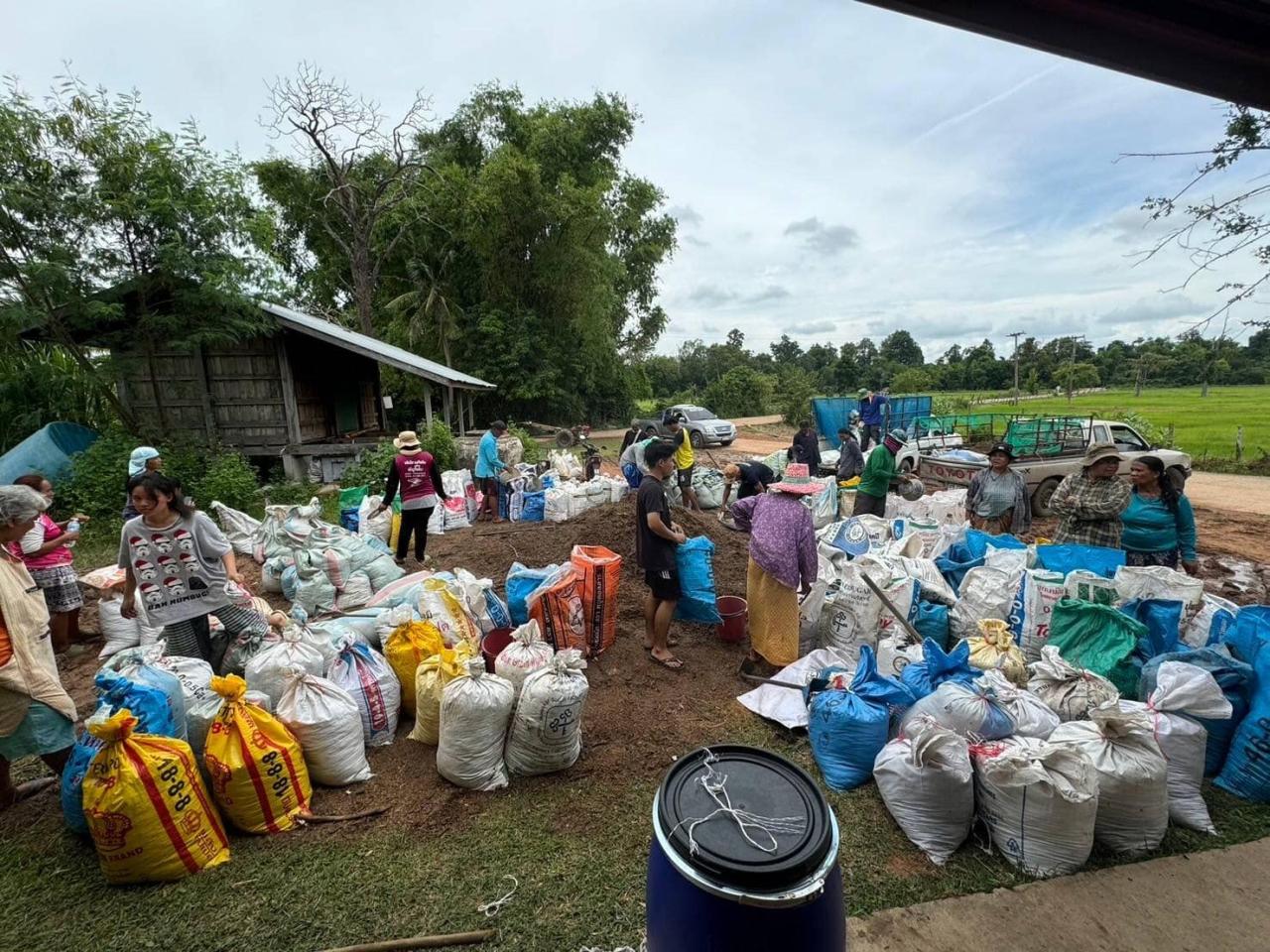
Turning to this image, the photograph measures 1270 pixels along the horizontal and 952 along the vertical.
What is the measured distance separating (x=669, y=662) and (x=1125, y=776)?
2390 mm

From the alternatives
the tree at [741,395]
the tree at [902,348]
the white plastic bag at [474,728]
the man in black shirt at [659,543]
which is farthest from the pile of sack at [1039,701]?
the tree at [902,348]

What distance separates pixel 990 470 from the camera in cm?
531

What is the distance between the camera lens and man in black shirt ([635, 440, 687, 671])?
3682 millimetres

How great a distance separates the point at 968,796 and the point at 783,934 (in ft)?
5.06

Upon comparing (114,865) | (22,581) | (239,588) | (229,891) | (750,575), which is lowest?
(229,891)

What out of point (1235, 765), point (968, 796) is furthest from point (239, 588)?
point (1235, 765)

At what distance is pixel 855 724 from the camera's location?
8.60 ft

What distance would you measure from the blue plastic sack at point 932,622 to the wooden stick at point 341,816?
329cm

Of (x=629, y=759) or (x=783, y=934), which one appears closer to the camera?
(x=783, y=934)

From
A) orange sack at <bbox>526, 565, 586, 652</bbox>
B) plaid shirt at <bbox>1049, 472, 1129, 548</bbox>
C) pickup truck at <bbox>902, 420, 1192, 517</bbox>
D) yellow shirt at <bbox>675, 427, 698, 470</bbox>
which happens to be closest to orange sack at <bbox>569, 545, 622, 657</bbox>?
orange sack at <bbox>526, 565, 586, 652</bbox>

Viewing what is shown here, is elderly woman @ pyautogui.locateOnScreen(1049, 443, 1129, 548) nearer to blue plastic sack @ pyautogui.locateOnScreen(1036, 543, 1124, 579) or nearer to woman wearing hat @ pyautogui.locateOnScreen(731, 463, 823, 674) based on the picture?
blue plastic sack @ pyautogui.locateOnScreen(1036, 543, 1124, 579)

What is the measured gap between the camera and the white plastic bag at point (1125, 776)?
7.23 feet

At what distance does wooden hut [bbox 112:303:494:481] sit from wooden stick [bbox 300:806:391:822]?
9034 mm

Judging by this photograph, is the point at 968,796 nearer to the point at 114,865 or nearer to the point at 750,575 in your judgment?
the point at 750,575
